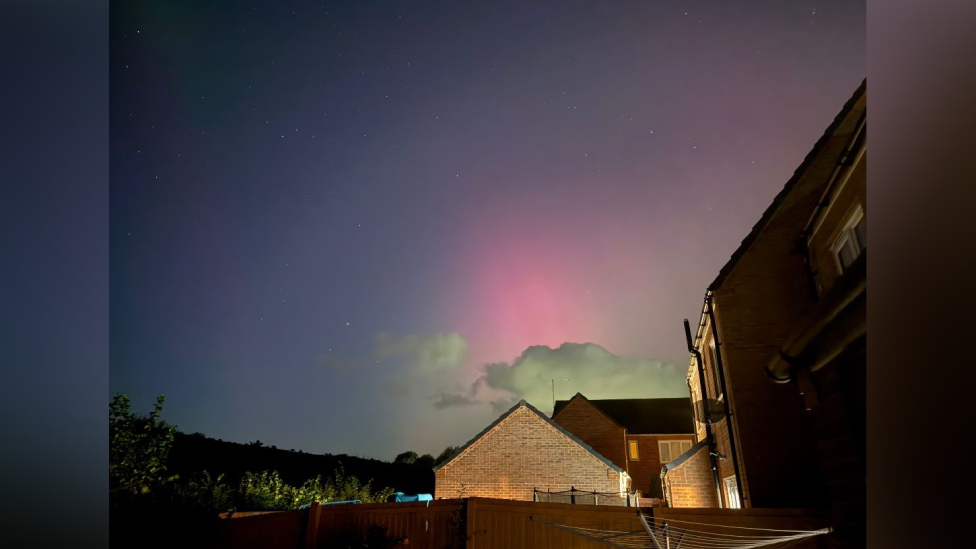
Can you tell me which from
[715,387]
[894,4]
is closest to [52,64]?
[894,4]

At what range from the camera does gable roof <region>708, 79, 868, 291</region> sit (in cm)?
1174

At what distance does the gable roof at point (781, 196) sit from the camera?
38.5 feet

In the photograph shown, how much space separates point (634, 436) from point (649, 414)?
10.5ft

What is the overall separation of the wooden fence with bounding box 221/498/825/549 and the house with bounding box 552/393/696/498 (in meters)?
27.5

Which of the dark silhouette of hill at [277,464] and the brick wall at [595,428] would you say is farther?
the brick wall at [595,428]

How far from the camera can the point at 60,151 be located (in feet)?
14.7

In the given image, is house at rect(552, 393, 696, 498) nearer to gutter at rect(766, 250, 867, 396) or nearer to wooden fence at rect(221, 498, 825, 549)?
wooden fence at rect(221, 498, 825, 549)

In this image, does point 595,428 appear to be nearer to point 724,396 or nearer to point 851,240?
point 724,396

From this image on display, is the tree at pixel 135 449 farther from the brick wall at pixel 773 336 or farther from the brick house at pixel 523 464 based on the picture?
the brick house at pixel 523 464

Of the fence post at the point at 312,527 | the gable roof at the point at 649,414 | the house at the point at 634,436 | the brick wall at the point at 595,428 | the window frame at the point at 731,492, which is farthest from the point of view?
the gable roof at the point at 649,414

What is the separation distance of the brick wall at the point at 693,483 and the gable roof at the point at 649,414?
72.1 feet

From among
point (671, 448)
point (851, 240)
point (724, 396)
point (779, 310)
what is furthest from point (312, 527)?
point (671, 448)

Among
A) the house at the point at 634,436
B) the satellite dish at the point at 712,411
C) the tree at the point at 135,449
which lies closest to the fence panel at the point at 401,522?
the tree at the point at 135,449

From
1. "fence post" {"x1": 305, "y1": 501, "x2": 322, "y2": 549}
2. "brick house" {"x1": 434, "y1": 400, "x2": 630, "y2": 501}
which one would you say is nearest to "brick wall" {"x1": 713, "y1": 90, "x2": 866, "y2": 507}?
"fence post" {"x1": 305, "y1": 501, "x2": 322, "y2": 549}
